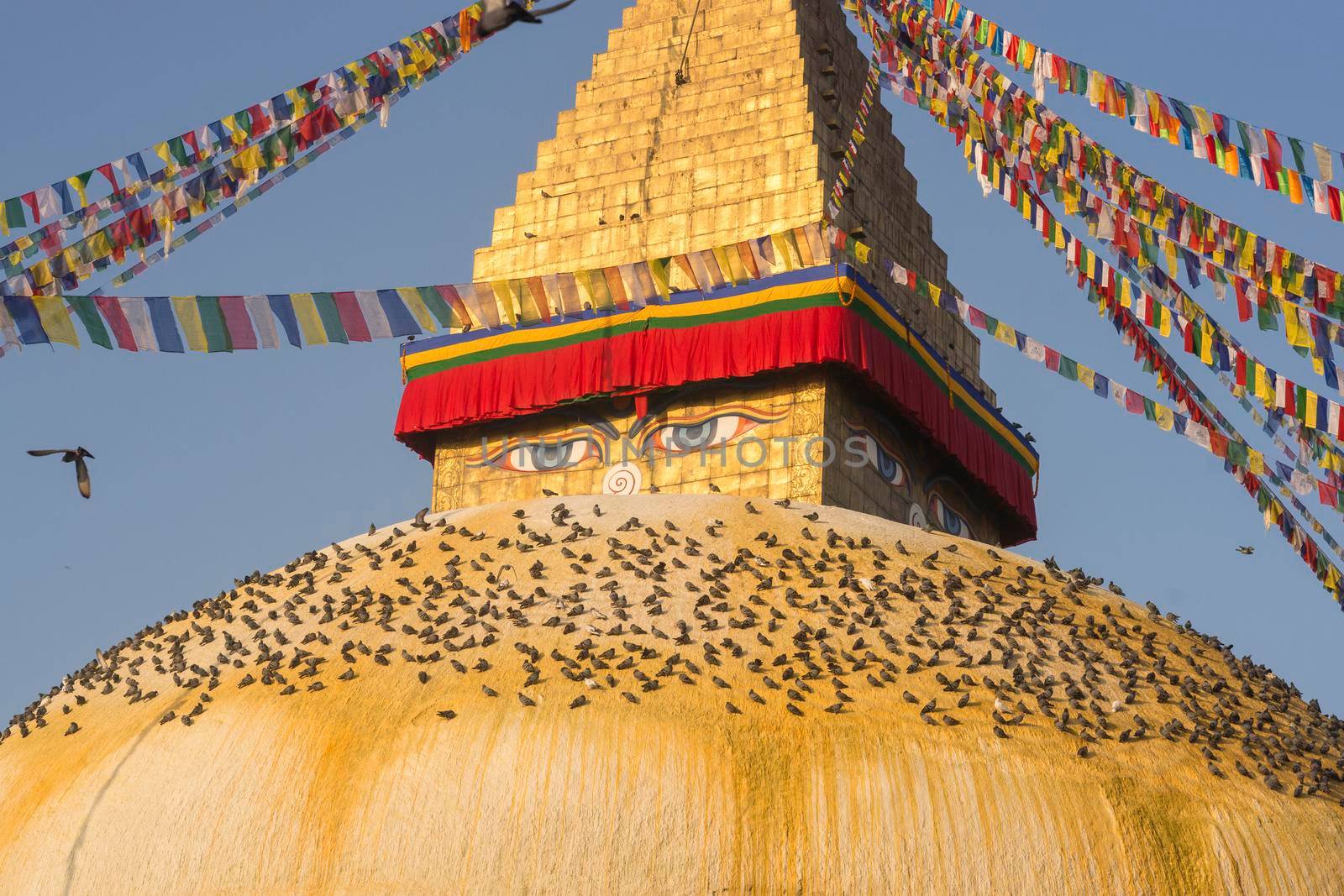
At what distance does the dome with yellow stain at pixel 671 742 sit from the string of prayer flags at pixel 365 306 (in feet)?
4.91

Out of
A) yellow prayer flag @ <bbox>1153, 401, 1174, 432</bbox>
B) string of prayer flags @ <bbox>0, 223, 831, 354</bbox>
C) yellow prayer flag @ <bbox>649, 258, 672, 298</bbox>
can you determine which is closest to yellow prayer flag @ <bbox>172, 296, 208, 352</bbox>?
string of prayer flags @ <bbox>0, 223, 831, 354</bbox>

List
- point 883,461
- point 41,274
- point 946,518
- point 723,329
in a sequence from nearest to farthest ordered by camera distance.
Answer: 1. point 41,274
2. point 723,329
3. point 883,461
4. point 946,518

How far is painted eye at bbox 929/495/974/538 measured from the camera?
1426cm

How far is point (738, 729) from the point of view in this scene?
7.48m

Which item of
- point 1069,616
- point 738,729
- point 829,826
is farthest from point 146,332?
point 1069,616

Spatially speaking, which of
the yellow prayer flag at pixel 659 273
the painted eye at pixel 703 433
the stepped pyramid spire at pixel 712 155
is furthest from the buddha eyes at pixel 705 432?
the yellow prayer flag at pixel 659 273

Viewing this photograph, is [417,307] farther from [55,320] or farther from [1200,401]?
[1200,401]

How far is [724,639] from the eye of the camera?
8227mm

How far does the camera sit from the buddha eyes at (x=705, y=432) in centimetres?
1333

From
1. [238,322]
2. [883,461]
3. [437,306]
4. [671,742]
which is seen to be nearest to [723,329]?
[883,461]

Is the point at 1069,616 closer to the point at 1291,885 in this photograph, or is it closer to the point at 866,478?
the point at 1291,885

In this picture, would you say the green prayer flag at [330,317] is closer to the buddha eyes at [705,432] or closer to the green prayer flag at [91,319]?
the green prayer flag at [91,319]

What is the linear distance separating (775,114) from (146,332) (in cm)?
662

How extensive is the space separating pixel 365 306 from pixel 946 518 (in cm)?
598
